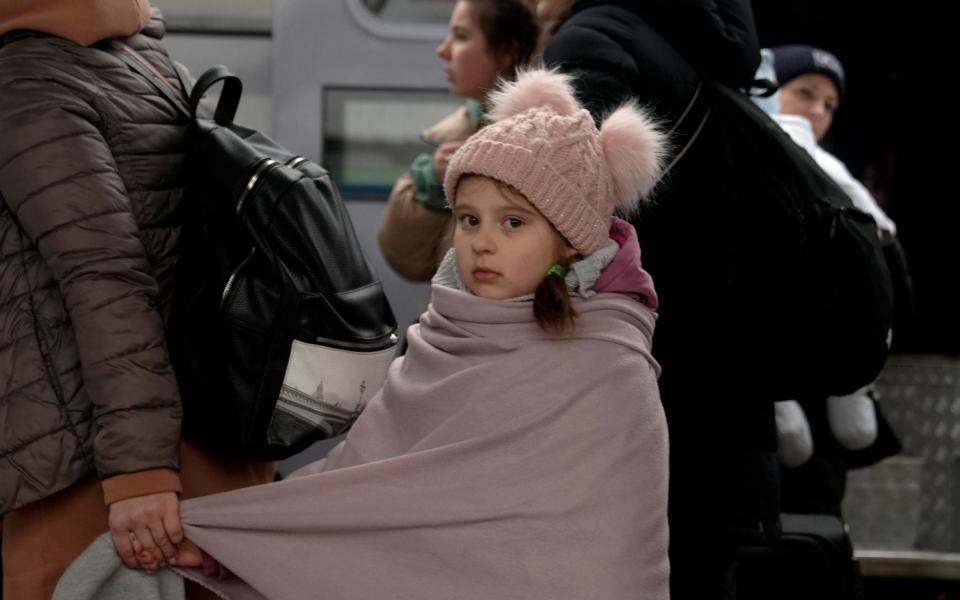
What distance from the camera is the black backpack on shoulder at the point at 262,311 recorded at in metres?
2.56

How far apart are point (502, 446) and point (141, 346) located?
61 centimetres

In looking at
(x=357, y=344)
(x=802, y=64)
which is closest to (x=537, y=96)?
(x=357, y=344)

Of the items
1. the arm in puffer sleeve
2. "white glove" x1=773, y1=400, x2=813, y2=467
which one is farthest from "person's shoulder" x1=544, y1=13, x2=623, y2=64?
"white glove" x1=773, y1=400, x2=813, y2=467

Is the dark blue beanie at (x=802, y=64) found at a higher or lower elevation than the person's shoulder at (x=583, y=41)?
lower

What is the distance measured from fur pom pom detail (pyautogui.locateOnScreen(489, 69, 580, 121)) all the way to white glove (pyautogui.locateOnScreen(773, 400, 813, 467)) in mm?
1888

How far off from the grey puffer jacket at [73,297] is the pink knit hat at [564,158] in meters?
0.57

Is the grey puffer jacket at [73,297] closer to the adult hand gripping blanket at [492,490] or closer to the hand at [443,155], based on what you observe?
the adult hand gripping blanket at [492,490]

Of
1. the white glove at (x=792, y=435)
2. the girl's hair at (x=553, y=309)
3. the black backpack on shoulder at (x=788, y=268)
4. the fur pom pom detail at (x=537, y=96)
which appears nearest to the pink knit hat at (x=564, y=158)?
the fur pom pom detail at (x=537, y=96)

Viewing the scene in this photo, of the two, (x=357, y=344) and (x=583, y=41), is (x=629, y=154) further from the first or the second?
(x=357, y=344)

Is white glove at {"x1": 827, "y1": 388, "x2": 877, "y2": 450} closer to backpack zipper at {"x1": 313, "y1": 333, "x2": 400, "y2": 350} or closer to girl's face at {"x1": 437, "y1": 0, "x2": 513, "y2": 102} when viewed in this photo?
girl's face at {"x1": 437, "y1": 0, "x2": 513, "y2": 102}

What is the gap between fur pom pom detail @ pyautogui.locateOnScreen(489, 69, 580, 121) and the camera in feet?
8.66

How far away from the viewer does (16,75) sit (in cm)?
252

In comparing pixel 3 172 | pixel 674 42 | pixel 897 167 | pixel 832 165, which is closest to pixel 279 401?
pixel 3 172

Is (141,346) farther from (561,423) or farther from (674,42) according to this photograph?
(674,42)
